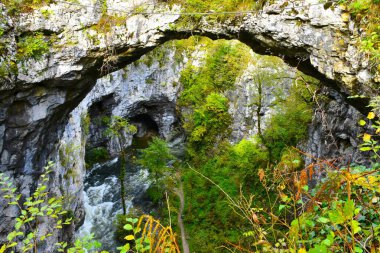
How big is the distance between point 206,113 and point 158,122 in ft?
15.4

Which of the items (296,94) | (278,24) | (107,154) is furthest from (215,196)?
(278,24)

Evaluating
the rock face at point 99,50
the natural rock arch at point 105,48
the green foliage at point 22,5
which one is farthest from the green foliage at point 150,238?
the green foliage at point 22,5

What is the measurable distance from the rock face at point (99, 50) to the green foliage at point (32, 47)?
0.10 meters

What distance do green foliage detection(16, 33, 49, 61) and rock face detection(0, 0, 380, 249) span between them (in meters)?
0.10

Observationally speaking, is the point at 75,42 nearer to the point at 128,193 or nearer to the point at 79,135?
the point at 79,135

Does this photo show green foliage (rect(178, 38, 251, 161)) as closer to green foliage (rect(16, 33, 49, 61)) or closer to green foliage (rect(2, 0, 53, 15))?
green foliage (rect(16, 33, 49, 61))

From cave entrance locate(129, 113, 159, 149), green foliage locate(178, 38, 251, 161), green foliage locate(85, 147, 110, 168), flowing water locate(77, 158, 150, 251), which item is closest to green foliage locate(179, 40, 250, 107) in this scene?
green foliage locate(178, 38, 251, 161)

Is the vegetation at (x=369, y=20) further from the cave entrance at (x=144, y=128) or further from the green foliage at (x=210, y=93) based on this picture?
the cave entrance at (x=144, y=128)

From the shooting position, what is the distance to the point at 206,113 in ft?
59.0

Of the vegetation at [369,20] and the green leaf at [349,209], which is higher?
the vegetation at [369,20]

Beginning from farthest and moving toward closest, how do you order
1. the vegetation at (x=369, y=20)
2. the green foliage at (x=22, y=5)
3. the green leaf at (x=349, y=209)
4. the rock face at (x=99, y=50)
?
the green foliage at (x=22, y=5) → the rock face at (x=99, y=50) → the vegetation at (x=369, y=20) → the green leaf at (x=349, y=209)

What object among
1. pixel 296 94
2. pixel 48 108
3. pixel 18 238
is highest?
pixel 48 108

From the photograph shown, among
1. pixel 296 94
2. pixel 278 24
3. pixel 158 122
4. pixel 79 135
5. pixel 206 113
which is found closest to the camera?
pixel 278 24

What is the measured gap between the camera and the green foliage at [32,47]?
680 cm
